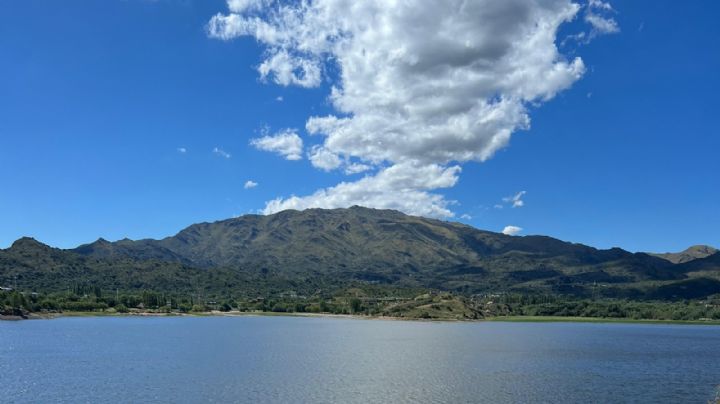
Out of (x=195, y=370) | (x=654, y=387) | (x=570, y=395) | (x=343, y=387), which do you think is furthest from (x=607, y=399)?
(x=195, y=370)

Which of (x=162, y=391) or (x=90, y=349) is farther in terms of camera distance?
(x=90, y=349)

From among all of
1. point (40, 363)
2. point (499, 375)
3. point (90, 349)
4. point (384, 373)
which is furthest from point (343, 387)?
point (90, 349)

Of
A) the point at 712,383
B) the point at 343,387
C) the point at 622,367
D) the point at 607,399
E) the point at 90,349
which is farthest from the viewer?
the point at 90,349

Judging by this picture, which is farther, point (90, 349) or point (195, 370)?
point (90, 349)

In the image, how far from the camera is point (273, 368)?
128m

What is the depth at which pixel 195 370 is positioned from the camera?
122312 millimetres

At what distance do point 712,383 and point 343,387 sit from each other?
7225 cm

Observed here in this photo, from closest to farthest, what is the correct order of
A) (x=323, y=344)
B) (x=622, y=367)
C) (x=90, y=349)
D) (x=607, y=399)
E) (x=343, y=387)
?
(x=607, y=399) < (x=343, y=387) < (x=622, y=367) < (x=90, y=349) < (x=323, y=344)

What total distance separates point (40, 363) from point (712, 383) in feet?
450

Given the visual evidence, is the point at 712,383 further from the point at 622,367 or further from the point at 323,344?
the point at 323,344

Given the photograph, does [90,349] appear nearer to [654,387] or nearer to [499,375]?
[499,375]

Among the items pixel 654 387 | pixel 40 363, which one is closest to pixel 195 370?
pixel 40 363

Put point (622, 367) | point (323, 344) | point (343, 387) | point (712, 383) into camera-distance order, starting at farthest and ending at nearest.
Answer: point (323, 344)
point (622, 367)
point (712, 383)
point (343, 387)

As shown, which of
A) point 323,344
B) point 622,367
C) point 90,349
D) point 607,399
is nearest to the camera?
point 607,399
